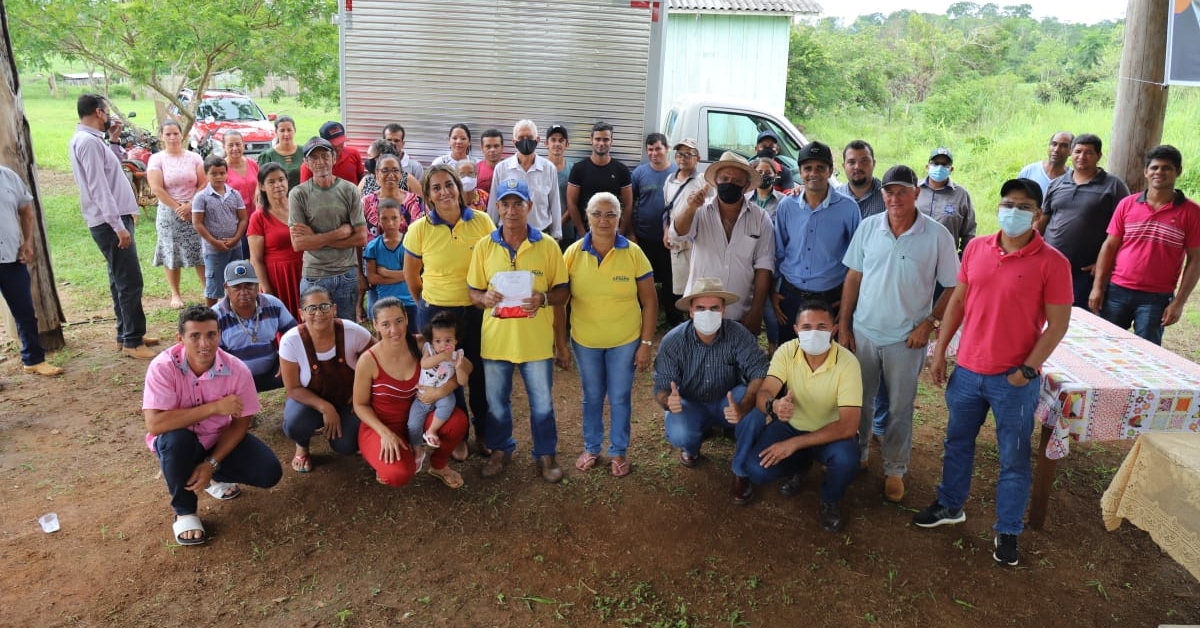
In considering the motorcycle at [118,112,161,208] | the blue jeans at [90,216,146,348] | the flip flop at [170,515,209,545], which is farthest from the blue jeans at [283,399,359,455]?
the motorcycle at [118,112,161,208]

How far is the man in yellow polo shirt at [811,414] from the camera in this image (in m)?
4.22

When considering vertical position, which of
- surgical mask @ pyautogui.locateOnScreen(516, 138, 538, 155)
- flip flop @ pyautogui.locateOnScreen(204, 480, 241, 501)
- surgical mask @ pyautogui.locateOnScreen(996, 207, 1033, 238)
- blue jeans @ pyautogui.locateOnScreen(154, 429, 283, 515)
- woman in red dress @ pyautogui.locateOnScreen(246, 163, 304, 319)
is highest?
surgical mask @ pyautogui.locateOnScreen(516, 138, 538, 155)

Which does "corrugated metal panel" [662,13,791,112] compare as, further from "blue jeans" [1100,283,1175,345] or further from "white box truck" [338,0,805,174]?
"blue jeans" [1100,283,1175,345]

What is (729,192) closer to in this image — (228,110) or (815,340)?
(815,340)

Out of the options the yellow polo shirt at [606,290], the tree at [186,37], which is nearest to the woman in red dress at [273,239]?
the yellow polo shirt at [606,290]

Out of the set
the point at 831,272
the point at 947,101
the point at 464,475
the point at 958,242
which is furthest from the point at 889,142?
the point at 464,475

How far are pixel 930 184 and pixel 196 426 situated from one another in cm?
540

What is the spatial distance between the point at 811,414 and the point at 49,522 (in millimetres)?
4081

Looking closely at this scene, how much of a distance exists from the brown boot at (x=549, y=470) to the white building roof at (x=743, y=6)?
13.1m

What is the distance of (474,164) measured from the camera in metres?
7.16

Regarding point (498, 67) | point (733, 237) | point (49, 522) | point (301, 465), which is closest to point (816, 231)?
point (733, 237)

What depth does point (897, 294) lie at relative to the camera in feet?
14.1

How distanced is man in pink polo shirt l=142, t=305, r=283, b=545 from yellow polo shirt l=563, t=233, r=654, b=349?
72.0 inches

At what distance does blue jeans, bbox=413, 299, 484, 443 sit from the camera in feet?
15.5
